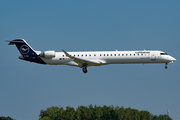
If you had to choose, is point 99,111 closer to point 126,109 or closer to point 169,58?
point 126,109

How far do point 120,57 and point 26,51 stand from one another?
13636 mm

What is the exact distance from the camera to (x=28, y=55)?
51344 millimetres

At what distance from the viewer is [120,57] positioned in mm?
48625

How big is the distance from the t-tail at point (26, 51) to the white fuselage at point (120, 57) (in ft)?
9.29

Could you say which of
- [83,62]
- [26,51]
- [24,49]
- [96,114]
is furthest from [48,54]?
[96,114]

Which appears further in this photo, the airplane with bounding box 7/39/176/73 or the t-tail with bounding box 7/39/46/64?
the t-tail with bounding box 7/39/46/64

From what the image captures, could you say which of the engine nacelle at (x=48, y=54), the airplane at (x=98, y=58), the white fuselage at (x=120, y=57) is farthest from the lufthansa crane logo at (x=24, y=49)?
the white fuselage at (x=120, y=57)

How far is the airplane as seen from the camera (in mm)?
48688

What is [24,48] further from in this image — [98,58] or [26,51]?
[98,58]

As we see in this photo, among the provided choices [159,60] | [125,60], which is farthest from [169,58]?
[125,60]

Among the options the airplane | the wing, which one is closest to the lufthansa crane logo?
the airplane

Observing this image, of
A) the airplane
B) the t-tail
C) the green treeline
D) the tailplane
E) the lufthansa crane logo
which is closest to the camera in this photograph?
the airplane

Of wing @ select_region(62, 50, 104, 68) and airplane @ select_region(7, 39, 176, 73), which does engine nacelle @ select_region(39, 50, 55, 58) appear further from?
wing @ select_region(62, 50, 104, 68)

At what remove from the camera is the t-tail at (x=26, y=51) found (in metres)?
51.1
